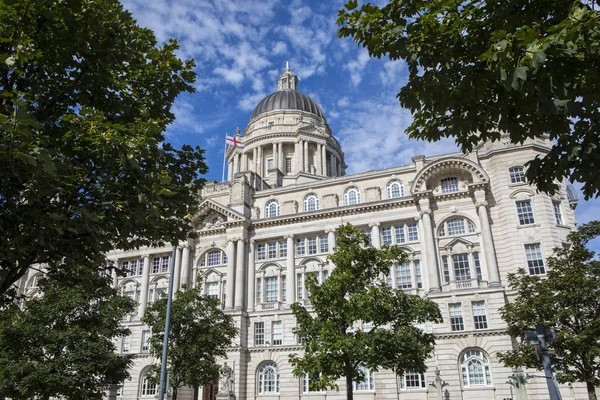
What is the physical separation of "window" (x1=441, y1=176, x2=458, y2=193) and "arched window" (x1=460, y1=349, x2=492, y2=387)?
14.6m

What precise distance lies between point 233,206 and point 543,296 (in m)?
33.1

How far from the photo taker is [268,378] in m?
45.1

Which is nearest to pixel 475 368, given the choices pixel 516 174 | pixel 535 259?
pixel 535 259

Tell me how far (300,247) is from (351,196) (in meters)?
7.61

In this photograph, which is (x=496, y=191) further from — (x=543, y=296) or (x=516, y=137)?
(x=516, y=137)

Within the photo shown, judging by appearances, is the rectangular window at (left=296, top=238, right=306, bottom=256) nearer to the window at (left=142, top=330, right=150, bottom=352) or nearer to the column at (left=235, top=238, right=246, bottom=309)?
the column at (left=235, top=238, right=246, bottom=309)

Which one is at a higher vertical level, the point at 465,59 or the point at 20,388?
the point at 465,59

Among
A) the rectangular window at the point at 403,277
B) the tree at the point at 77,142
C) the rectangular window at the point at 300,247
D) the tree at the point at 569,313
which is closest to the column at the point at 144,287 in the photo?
the rectangular window at the point at 300,247

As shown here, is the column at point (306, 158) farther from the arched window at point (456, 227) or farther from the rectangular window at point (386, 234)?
the arched window at point (456, 227)

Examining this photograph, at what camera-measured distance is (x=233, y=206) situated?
51.9 m

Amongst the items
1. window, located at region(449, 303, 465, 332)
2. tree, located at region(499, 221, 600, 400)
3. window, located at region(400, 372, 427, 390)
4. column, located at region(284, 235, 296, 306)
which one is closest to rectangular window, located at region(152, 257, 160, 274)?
column, located at region(284, 235, 296, 306)

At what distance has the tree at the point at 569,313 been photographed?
82.2 feet

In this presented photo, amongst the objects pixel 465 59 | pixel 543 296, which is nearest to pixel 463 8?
pixel 465 59

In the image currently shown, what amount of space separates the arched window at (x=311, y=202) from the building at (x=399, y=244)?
111 millimetres
